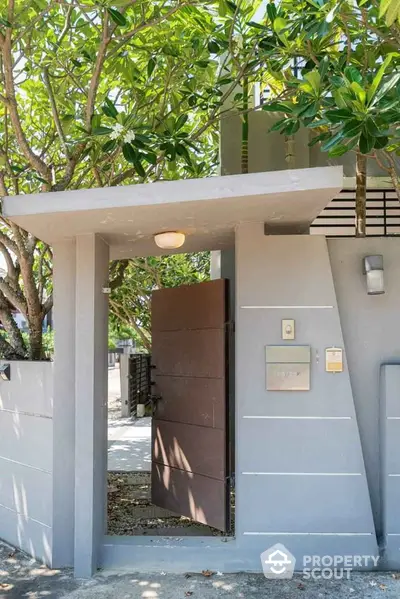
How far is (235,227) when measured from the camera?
465cm

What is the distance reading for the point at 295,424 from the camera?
4441 millimetres

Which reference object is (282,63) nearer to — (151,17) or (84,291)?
(151,17)

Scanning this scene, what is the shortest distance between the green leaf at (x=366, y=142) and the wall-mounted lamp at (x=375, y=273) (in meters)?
1.07

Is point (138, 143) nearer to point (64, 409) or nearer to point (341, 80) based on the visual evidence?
point (341, 80)

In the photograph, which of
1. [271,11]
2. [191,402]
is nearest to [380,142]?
[271,11]

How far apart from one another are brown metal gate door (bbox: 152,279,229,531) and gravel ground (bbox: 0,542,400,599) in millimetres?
818

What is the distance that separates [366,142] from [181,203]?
1.30 meters

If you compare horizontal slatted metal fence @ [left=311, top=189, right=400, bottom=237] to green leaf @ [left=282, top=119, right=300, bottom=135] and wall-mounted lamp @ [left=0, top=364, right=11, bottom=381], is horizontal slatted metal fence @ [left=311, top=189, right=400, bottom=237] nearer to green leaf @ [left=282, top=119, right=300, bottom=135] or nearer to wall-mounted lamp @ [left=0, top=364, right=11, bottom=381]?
green leaf @ [left=282, top=119, right=300, bottom=135]

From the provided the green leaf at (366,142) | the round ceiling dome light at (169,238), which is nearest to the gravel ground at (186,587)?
the round ceiling dome light at (169,238)

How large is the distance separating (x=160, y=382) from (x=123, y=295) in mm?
7433

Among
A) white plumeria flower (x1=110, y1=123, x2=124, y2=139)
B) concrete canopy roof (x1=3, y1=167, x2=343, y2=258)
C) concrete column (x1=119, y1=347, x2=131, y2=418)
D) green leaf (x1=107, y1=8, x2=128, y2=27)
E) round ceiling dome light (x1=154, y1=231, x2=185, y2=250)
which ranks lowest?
concrete column (x1=119, y1=347, x2=131, y2=418)

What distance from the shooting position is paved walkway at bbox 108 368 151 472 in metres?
8.21

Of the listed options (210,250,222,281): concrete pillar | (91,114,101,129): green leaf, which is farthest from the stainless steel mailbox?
(210,250,222,281): concrete pillar

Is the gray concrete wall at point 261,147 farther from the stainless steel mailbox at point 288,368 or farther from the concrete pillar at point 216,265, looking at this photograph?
the stainless steel mailbox at point 288,368
